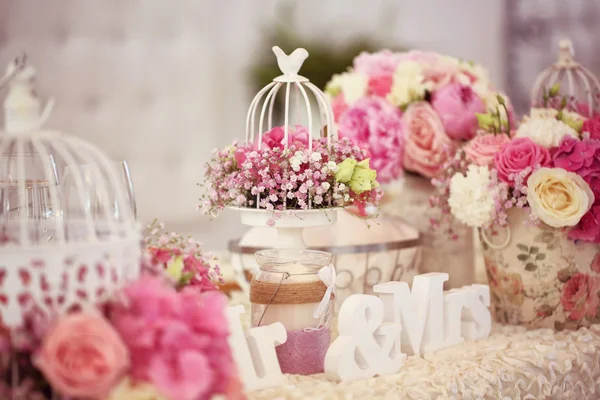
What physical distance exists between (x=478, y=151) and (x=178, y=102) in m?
2.09

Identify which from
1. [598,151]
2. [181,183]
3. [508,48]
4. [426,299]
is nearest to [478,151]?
[598,151]

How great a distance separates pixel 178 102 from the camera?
3.35 m

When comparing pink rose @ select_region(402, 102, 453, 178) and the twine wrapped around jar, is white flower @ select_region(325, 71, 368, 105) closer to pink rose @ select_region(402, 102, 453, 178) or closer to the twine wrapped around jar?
pink rose @ select_region(402, 102, 453, 178)

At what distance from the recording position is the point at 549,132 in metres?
1.47

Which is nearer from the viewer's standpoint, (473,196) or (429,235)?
(473,196)

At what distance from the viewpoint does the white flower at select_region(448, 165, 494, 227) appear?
1489 millimetres

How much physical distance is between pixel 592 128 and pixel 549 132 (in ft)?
0.38

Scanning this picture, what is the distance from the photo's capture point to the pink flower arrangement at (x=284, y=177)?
1252 mm

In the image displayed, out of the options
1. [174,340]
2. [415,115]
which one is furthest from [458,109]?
[174,340]

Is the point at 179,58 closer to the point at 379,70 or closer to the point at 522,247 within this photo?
the point at 379,70

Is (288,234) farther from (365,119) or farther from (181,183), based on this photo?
(181,183)

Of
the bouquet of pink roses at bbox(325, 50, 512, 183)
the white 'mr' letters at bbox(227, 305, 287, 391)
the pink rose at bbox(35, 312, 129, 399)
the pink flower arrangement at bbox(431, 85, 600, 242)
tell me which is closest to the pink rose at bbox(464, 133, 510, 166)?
the pink flower arrangement at bbox(431, 85, 600, 242)

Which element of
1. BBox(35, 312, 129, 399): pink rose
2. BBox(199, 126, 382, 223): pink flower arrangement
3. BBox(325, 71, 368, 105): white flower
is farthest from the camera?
BBox(325, 71, 368, 105): white flower

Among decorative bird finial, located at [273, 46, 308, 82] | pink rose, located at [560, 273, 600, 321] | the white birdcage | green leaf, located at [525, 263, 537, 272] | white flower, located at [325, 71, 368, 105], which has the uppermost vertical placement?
decorative bird finial, located at [273, 46, 308, 82]
